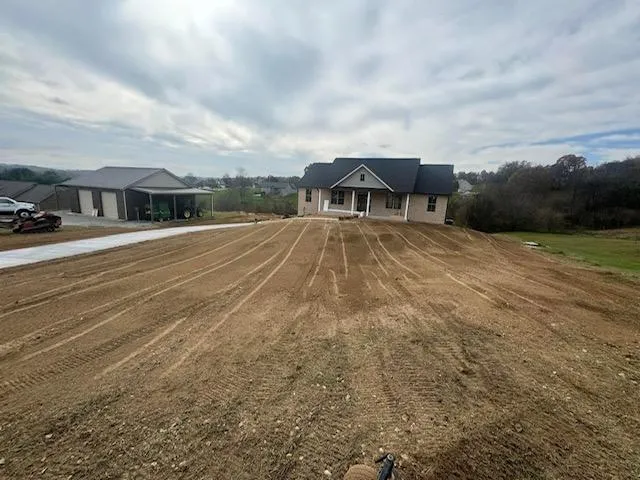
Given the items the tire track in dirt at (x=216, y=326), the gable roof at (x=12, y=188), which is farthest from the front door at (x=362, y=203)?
the gable roof at (x=12, y=188)

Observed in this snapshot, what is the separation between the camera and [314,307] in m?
6.48

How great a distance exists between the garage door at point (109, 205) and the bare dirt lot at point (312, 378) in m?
22.0

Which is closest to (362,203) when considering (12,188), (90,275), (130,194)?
(130,194)

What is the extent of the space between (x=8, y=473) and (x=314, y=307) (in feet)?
15.4

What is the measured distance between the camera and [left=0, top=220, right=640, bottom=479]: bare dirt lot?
278 centimetres

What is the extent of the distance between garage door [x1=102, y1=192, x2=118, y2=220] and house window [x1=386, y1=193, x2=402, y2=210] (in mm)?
23756

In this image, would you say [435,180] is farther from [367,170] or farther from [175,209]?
[175,209]

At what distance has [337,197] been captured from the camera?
27797mm

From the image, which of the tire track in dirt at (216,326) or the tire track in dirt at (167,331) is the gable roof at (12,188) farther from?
the tire track in dirt at (216,326)

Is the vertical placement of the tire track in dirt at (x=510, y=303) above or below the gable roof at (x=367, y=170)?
below

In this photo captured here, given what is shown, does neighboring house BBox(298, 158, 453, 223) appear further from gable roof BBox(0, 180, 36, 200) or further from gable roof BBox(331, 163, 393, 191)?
gable roof BBox(0, 180, 36, 200)

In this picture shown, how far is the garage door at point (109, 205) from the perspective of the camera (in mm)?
26984

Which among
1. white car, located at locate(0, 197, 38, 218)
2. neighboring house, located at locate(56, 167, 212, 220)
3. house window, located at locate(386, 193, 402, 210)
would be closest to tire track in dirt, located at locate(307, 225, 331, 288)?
house window, located at locate(386, 193, 402, 210)

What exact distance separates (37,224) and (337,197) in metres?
20.7
